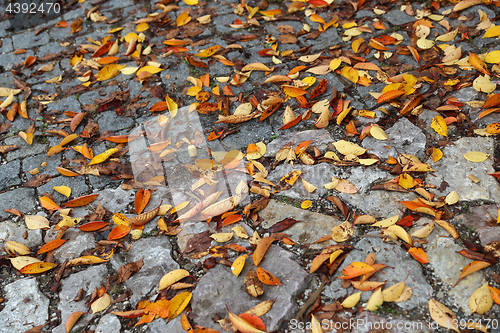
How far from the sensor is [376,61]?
2783mm

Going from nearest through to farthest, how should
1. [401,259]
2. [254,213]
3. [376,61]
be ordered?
1. [401,259]
2. [254,213]
3. [376,61]

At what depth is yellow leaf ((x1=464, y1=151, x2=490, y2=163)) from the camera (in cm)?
204

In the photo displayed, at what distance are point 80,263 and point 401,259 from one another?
5.42 feet

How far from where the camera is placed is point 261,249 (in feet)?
5.88

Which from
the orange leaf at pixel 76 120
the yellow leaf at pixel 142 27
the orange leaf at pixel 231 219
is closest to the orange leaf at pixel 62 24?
the yellow leaf at pixel 142 27

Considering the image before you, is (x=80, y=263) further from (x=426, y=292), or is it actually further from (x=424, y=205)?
(x=424, y=205)

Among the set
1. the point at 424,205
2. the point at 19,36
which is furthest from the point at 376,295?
the point at 19,36

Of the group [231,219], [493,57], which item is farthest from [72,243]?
[493,57]

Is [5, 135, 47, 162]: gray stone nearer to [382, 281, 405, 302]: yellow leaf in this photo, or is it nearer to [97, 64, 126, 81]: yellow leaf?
[97, 64, 126, 81]: yellow leaf

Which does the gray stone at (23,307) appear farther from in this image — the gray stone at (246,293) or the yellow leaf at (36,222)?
the gray stone at (246,293)

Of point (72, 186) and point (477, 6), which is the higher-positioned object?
point (477, 6)

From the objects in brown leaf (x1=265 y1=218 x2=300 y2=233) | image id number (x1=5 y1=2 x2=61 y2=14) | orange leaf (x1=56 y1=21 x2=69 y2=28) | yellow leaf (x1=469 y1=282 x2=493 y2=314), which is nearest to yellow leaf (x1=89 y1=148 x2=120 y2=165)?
brown leaf (x1=265 y1=218 x2=300 y2=233)

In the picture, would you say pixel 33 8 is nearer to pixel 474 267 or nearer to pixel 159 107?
pixel 159 107

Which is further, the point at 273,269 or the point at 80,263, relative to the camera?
the point at 80,263
